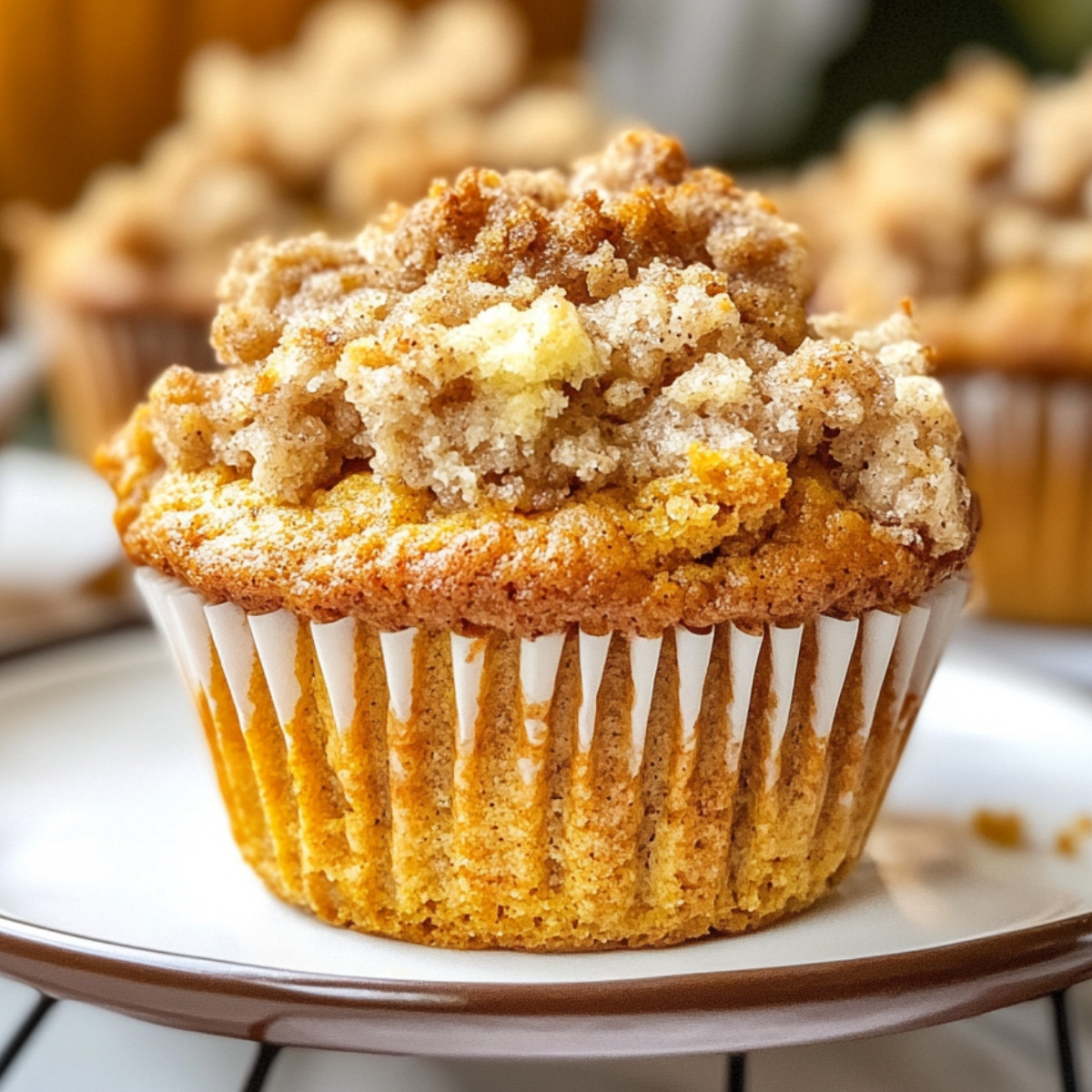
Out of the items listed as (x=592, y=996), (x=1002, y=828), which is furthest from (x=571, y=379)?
(x=1002, y=828)

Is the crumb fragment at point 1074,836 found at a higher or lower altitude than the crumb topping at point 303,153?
lower

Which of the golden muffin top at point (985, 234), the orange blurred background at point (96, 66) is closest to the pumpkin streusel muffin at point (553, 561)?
the golden muffin top at point (985, 234)

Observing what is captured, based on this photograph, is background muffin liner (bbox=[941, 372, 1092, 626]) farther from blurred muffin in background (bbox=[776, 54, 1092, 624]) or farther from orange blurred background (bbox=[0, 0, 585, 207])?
orange blurred background (bbox=[0, 0, 585, 207])

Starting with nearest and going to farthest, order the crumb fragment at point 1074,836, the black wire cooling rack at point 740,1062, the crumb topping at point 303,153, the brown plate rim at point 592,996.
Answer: the brown plate rim at point 592,996, the black wire cooling rack at point 740,1062, the crumb fragment at point 1074,836, the crumb topping at point 303,153

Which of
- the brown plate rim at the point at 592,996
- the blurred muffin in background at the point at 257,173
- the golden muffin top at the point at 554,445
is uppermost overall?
the blurred muffin in background at the point at 257,173

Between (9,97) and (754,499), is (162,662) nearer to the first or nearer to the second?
(754,499)

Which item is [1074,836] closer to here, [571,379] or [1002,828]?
[1002,828]

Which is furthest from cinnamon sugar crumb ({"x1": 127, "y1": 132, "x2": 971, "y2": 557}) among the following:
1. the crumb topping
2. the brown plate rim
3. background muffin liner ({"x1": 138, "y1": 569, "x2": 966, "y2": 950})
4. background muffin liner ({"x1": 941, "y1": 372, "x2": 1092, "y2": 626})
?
the crumb topping

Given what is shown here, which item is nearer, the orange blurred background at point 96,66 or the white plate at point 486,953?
the white plate at point 486,953

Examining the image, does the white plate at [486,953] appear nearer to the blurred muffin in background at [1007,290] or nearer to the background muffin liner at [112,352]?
the blurred muffin in background at [1007,290]
